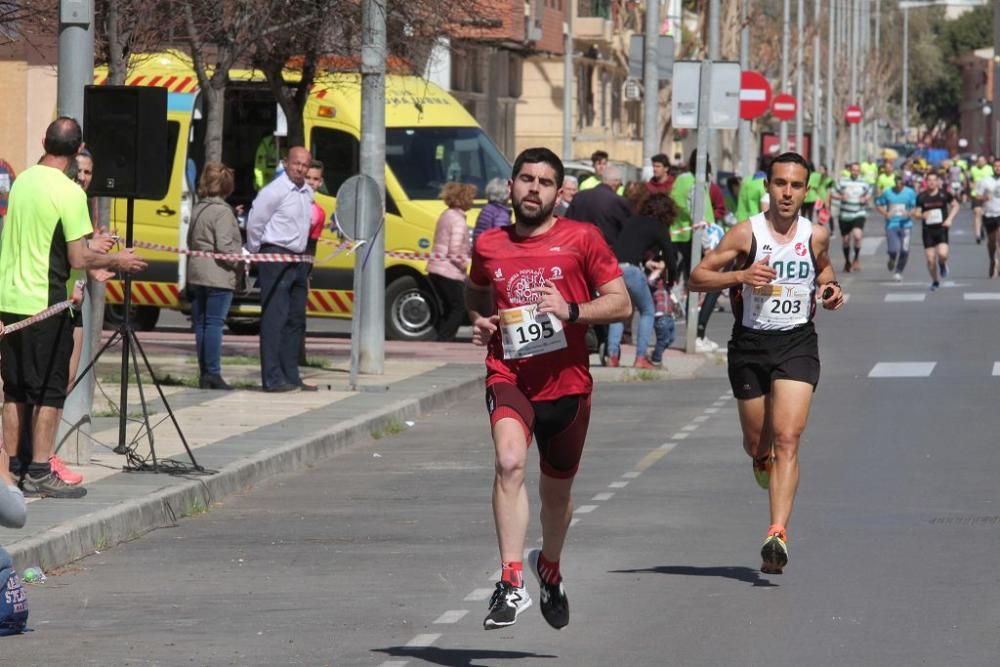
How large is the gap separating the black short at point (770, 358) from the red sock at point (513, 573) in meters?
2.51

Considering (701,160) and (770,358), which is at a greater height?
(701,160)

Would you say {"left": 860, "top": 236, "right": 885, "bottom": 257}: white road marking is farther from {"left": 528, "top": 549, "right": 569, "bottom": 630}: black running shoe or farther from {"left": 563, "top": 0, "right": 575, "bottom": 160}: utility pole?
{"left": 528, "top": 549, "right": 569, "bottom": 630}: black running shoe

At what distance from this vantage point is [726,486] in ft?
45.9

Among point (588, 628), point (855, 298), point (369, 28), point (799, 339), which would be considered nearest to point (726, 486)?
point (799, 339)

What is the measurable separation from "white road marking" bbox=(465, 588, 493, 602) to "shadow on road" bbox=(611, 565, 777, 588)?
733mm

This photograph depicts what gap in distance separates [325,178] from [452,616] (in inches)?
646

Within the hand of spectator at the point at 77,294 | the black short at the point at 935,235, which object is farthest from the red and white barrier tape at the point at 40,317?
the black short at the point at 935,235

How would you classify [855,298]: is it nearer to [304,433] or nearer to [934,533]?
[304,433]

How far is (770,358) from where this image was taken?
10.8 metres

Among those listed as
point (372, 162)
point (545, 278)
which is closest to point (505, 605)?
point (545, 278)

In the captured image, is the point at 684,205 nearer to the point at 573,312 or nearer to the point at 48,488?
the point at 48,488

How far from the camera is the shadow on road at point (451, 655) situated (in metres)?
8.55

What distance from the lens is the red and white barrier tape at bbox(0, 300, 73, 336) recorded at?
1238 cm

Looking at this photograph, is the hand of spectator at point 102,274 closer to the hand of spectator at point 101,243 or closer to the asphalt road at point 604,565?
the hand of spectator at point 101,243
